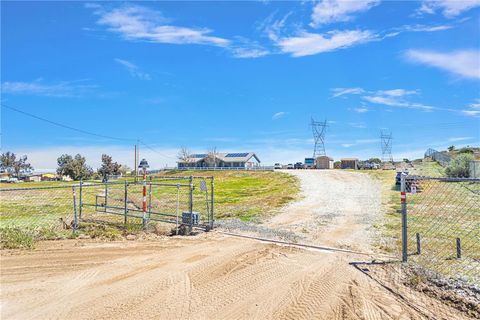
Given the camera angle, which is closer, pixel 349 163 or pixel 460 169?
pixel 460 169

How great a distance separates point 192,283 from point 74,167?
73587mm

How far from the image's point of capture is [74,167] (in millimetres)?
72062

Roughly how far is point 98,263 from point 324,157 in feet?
229

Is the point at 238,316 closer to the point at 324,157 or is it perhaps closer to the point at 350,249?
the point at 350,249

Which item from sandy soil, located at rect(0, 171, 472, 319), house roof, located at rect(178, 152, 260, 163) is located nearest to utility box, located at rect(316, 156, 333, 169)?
house roof, located at rect(178, 152, 260, 163)

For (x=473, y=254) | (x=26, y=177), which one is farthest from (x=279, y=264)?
(x=26, y=177)

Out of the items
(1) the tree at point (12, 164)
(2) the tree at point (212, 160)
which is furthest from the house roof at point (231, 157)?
(1) the tree at point (12, 164)

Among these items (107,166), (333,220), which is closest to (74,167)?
(107,166)

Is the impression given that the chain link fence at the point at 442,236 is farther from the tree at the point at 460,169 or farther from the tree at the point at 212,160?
the tree at the point at 212,160

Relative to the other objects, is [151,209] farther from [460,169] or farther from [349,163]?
[349,163]

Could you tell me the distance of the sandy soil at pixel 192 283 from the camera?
5.51 meters

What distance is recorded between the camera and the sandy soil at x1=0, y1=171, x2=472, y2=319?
5508mm

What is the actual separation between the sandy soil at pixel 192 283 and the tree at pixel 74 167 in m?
68.1

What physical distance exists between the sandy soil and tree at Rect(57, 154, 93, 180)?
2683 inches
